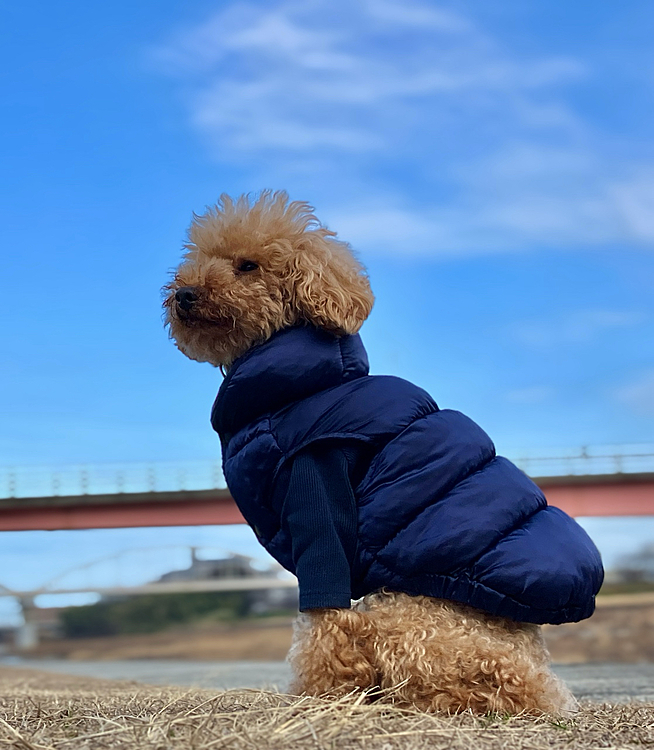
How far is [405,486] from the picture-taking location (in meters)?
3.61

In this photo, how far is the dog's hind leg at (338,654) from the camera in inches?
136

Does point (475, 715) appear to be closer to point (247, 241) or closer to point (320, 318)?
point (320, 318)

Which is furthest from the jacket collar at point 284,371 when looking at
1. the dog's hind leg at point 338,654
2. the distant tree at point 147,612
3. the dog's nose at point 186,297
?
the distant tree at point 147,612

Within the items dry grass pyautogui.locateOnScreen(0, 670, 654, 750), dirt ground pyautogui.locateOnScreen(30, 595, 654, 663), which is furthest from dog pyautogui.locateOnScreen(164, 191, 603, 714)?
dirt ground pyautogui.locateOnScreen(30, 595, 654, 663)

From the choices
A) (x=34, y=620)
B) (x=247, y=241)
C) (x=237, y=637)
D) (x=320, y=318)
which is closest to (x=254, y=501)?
(x=320, y=318)

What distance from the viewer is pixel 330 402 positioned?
3.81 metres

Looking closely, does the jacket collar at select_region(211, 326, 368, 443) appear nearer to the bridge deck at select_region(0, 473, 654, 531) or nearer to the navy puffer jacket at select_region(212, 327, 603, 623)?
the navy puffer jacket at select_region(212, 327, 603, 623)

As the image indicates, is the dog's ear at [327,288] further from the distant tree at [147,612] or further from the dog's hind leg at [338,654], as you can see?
the distant tree at [147,612]

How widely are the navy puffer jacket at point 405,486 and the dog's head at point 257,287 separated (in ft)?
0.37

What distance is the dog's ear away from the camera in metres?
3.83

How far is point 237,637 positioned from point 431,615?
24.1m

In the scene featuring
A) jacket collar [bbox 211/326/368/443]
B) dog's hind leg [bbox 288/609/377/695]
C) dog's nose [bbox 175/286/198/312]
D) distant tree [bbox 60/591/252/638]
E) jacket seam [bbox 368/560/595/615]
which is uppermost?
dog's nose [bbox 175/286/198/312]

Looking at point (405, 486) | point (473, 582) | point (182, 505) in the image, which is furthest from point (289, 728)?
point (182, 505)

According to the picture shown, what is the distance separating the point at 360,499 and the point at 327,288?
0.92 m
